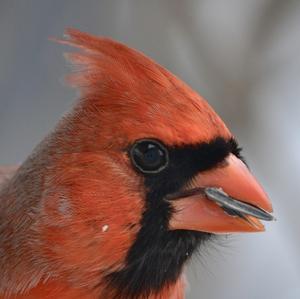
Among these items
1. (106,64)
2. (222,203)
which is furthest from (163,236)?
(106,64)

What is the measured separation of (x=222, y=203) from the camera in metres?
2.18

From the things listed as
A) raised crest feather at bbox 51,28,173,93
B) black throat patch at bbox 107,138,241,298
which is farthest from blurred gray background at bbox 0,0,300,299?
raised crest feather at bbox 51,28,173,93

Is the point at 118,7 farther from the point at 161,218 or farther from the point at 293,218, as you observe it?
the point at 161,218

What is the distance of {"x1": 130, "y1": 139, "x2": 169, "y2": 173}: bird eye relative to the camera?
2.10 m

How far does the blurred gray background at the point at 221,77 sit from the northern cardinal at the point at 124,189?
194cm

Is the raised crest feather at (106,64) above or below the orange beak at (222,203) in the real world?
above

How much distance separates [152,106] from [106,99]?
14cm

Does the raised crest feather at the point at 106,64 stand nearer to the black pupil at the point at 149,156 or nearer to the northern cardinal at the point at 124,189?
the northern cardinal at the point at 124,189

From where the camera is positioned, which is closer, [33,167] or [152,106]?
[152,106]

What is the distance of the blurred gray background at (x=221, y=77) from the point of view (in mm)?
4238

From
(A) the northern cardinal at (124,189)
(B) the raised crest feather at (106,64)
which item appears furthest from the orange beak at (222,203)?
(B) the raised crest feather at (106,64)

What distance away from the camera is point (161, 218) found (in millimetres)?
2197

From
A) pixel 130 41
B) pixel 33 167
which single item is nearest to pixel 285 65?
pixel 130 41

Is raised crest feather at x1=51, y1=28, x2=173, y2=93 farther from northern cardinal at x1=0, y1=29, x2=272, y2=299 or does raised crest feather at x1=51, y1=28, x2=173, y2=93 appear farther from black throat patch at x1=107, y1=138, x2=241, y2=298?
black throat patch at x1=107, y1=138, x2=241, y2=298
